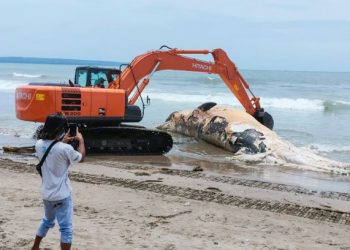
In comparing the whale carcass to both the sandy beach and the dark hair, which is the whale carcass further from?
the dark hair

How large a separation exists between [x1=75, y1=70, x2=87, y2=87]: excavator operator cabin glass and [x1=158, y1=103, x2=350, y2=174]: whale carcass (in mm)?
3781

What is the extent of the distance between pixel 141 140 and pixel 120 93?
1396 millimetres

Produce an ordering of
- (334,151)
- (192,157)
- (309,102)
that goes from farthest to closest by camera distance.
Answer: (309,102) → (334,151) → (192,157)

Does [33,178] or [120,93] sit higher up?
[120,93]

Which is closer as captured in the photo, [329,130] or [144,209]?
[144,209]

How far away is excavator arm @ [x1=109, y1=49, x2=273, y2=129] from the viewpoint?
44.1 ft

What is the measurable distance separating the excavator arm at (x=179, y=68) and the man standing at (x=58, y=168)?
328 inches

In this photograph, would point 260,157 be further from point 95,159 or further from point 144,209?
point 144,209

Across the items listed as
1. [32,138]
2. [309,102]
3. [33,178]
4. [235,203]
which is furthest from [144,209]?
[309,102]

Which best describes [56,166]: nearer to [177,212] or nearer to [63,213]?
[63,213]

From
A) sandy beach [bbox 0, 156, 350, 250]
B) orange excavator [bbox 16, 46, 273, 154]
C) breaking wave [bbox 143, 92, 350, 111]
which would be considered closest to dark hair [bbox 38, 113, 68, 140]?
sandy beach [bbox 0, 156, 350, 250]

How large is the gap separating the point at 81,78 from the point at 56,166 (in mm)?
8913

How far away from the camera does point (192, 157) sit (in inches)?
515

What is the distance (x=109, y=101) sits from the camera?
478 inches
